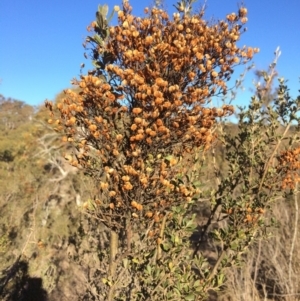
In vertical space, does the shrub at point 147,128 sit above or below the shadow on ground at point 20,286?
above

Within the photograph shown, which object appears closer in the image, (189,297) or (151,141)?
(151,141)

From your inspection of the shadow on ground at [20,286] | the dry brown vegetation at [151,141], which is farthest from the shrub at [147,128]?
the shadow on ground at [20,286]

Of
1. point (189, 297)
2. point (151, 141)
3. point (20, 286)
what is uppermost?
point (151, 141)

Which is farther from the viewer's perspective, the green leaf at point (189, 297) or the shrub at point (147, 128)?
the green leaf at point (189, 297)

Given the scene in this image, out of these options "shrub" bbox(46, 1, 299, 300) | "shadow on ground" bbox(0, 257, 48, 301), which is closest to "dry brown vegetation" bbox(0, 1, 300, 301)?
"shrub" bbox(46, 1, 299, 300)

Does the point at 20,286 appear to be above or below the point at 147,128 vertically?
below

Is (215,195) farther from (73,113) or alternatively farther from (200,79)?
(73,113)

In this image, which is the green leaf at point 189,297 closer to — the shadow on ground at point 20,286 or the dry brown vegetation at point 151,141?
the dry brown vegetation at point 151,141

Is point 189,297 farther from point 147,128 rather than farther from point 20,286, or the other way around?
point 20,286

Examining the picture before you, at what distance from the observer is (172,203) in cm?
227

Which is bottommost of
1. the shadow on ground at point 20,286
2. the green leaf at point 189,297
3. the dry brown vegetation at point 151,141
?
the shadow on ground at point 20,286

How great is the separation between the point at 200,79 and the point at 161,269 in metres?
1.49

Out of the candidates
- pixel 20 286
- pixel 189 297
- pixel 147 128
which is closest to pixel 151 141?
pixel 147 128

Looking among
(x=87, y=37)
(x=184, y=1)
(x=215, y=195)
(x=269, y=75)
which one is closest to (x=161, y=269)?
(x=215, y=195)
